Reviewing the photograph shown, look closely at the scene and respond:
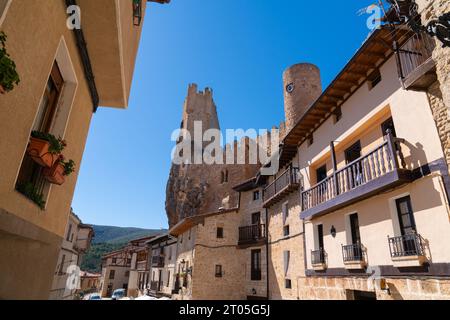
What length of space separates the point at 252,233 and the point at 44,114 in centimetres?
1852

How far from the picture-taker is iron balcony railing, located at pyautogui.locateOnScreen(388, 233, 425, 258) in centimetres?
692

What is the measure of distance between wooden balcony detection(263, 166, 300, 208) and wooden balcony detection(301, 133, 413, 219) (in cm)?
300

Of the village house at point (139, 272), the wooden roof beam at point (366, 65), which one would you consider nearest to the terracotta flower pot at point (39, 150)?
the wooden roof beam at point (366, 65)

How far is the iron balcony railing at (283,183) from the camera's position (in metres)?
15.1

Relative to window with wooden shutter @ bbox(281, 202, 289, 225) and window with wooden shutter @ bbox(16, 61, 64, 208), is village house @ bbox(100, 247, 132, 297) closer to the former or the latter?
window with wooden shutter @ bbox(281, 202, 289, 225)

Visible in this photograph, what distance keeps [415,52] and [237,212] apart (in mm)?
17995

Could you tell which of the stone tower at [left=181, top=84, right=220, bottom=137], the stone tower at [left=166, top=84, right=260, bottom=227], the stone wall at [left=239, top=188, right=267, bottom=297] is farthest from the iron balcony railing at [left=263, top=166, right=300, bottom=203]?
the stone tower at [left=181, top=84, right=220, bottom=137]

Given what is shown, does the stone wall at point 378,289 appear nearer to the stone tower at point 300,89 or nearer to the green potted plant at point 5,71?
the green potted plant at point 5,71

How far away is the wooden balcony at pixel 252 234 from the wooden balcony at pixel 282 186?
1935 millimetres

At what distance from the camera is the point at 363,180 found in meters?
8.84

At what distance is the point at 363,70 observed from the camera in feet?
32.7

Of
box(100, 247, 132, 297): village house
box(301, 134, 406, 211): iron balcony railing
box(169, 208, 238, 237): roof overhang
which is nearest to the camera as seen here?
box(301, 134, 406, 211): iron balcony railing
